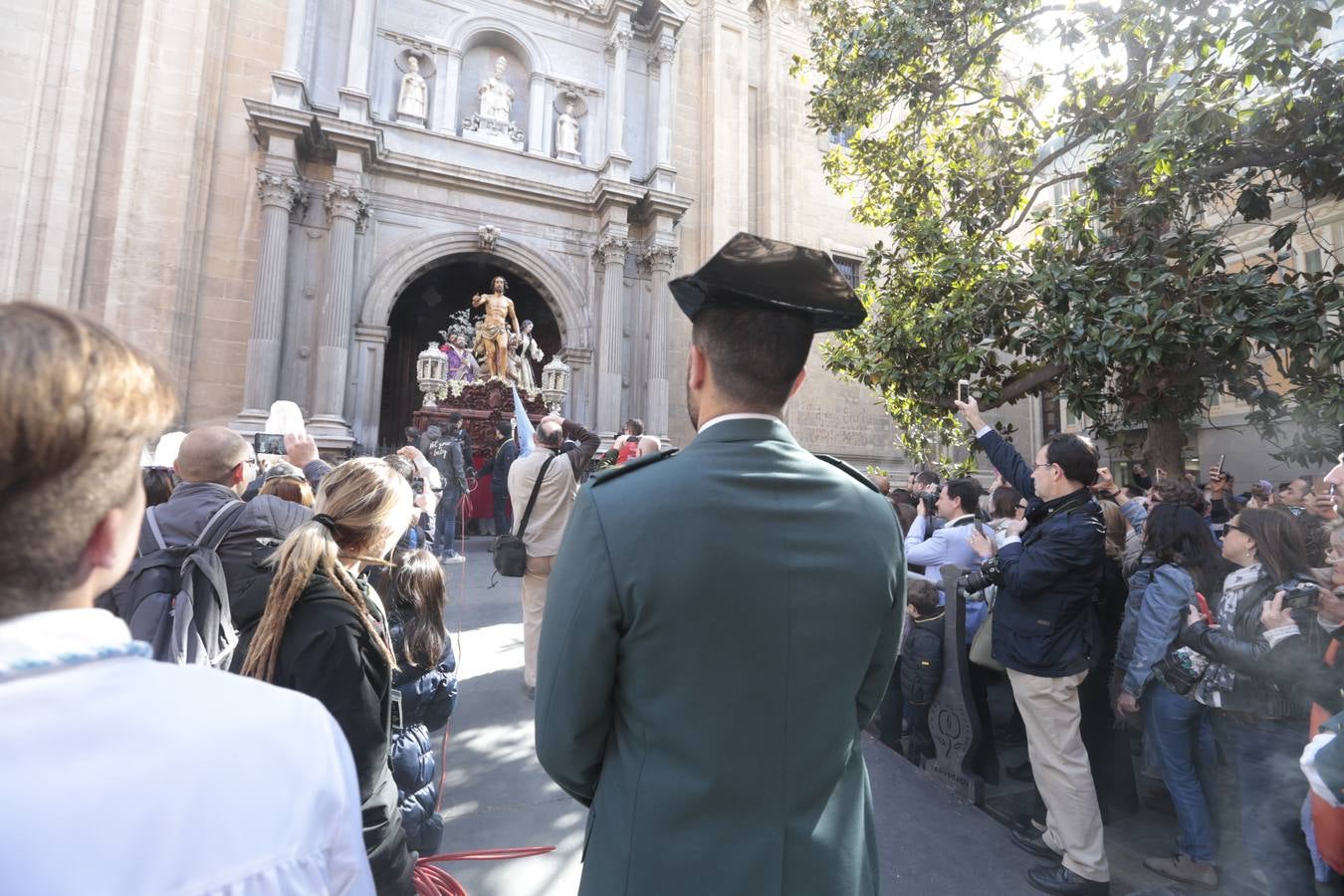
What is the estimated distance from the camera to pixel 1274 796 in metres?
2.72

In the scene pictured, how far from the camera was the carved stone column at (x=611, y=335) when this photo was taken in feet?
43.5

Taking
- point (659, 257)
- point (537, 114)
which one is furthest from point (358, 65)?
point (659, 257)

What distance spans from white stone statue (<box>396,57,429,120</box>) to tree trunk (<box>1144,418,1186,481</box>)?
1368 cm

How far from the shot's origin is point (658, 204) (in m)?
14.1

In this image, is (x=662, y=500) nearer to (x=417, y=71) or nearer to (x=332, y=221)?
(x=332, y=221)

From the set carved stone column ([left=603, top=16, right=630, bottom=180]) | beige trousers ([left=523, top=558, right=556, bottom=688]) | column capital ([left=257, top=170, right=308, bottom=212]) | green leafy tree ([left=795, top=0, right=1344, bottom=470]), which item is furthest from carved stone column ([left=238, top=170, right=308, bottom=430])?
green leafy tree ([left=795, top=0, right=1344, bottom=470])

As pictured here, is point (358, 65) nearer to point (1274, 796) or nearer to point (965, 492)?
point (965, 492)

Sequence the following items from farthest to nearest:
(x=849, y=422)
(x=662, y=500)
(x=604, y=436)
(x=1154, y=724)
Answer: (x=849, y=422)
(x=604, y=436)
(x=1154, y=724)
(x=662, y=500)

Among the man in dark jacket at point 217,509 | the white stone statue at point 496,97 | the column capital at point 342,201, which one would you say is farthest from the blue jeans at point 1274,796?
the white stone statue at point 496,97

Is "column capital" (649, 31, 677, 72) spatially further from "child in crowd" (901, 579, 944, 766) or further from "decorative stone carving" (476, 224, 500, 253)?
"child in crowd" (901, 579, 944, 766)

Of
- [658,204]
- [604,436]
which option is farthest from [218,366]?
[658,204]

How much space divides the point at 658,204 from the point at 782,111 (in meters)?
5.56

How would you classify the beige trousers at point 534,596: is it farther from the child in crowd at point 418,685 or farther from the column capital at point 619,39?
the column capital at point 619,39

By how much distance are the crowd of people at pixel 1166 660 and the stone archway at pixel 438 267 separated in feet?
35.1
